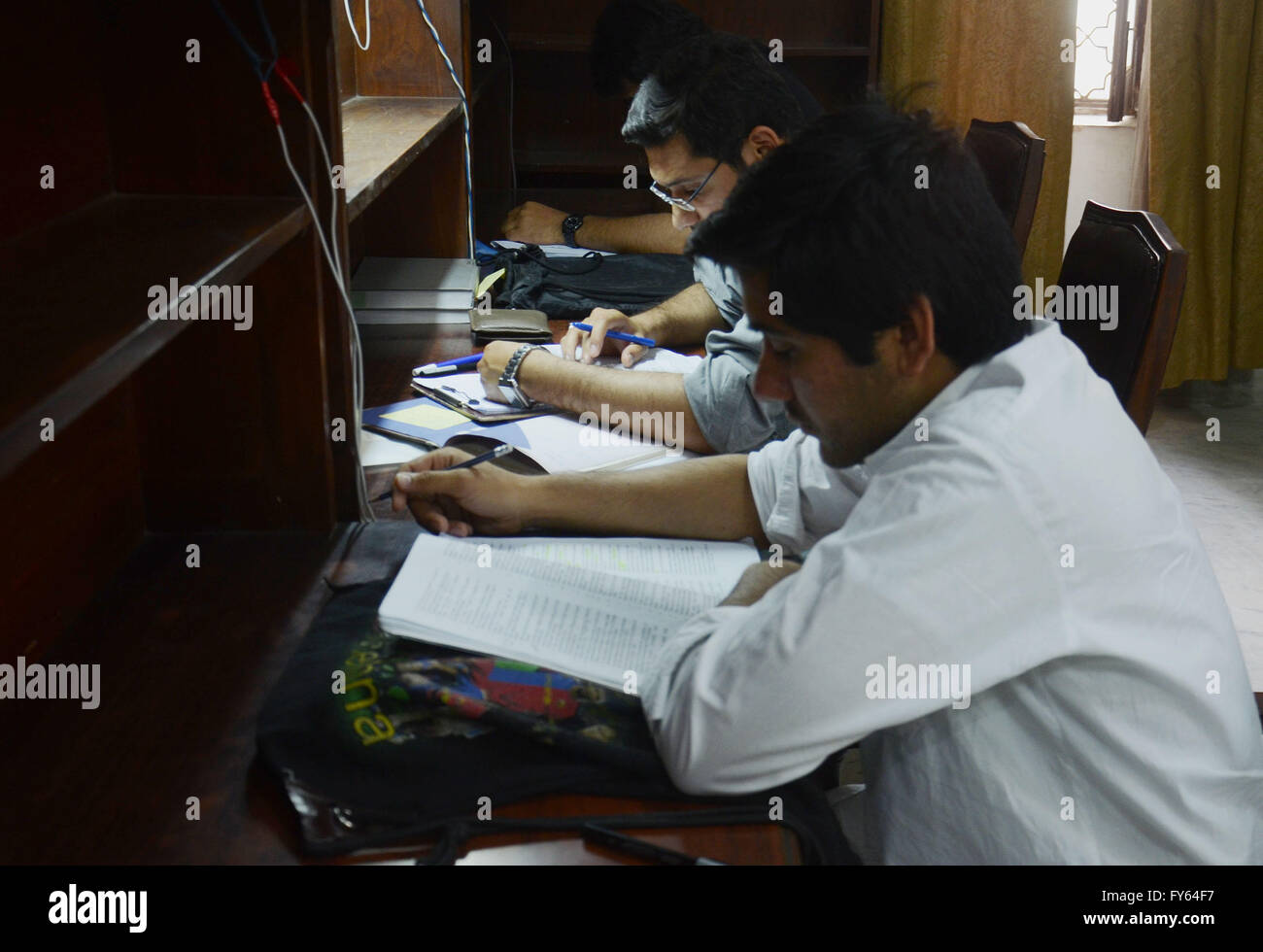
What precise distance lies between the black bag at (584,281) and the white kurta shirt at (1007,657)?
1.37 m

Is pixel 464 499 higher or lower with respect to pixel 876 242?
lower

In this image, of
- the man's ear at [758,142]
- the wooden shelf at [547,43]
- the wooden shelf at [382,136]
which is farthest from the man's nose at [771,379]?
the wooden shelf at [547,43]

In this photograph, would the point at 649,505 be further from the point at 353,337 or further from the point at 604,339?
the point at 604,339

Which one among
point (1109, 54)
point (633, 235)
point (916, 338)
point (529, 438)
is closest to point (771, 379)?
point (916, 338)

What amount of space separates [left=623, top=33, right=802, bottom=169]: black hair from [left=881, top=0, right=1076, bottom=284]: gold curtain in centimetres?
169

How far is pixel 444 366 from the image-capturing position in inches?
73.7

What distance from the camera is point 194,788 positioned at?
34.6 inches

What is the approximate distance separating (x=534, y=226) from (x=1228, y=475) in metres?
2.12

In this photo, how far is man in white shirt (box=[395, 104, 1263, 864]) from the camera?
845 millimetres

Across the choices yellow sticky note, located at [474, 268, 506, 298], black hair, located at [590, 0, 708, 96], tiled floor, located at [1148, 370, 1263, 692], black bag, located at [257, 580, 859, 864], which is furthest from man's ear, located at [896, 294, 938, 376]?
black hair, located at [590, 0, 708, 96]

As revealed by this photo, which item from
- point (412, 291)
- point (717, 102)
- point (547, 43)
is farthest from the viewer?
point (547, 43)

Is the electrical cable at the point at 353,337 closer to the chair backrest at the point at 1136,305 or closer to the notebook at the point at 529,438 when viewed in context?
the notebook at the point at 529,438

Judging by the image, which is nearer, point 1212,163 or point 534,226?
point 534,226
